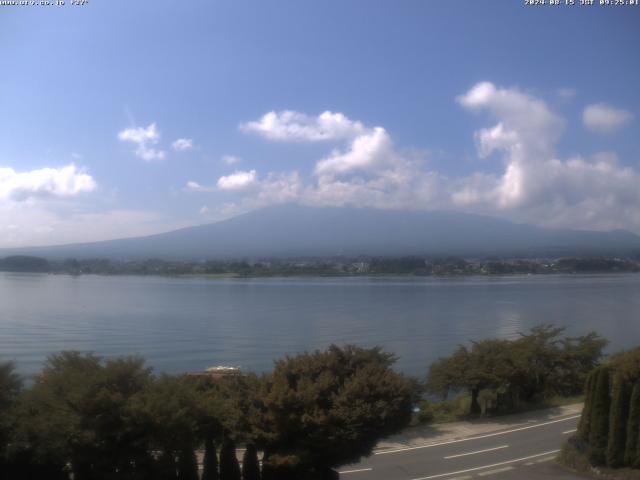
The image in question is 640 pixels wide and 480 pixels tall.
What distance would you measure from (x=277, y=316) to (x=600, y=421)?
953 inches

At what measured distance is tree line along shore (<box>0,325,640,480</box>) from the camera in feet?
17.2

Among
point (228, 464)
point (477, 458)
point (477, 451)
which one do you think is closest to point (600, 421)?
point (477, 458)

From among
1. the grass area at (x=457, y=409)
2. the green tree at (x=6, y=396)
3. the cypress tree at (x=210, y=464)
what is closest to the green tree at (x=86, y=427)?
the green tree at (x=6, y=396)

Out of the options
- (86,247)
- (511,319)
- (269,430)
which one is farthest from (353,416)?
(86,247)

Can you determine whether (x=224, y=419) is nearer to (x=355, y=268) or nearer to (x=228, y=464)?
(x=228, y=464)

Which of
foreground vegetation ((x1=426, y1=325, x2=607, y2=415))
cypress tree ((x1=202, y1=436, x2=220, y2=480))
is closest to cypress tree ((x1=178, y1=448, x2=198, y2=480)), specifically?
cypress tree ((x1=202, y1=436, x2=220, y2=480))

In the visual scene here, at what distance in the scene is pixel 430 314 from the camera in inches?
1232

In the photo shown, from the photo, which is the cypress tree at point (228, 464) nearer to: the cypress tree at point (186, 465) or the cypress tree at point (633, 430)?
the cypress tree at point (186, 465)

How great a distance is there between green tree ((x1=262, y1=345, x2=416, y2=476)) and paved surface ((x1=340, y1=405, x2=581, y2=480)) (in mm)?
1476

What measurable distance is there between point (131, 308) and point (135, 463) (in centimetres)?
2877

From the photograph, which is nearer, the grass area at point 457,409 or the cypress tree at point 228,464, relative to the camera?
the cypress tree at point 228,464

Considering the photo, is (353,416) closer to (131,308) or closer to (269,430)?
(269,430)

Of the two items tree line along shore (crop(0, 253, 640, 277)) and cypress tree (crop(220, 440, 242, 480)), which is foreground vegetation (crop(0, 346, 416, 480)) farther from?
tree line along shore (crop(0, 253, 640, 277))

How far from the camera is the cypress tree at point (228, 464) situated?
19.5ft
